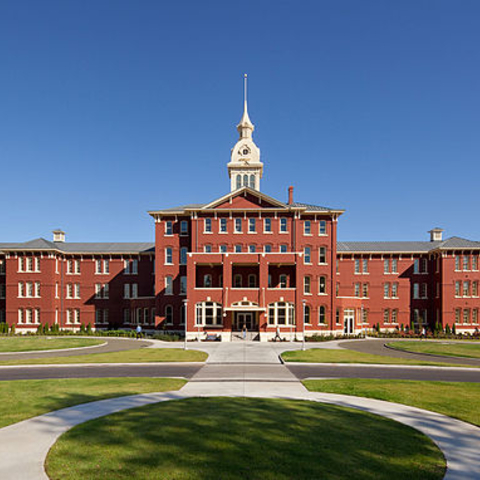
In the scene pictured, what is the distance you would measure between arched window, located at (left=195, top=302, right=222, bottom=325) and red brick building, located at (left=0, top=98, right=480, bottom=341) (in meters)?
0.11

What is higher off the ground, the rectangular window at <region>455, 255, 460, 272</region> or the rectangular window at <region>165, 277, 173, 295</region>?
the rectangular window at <region>455, 255, 460, 272</region>

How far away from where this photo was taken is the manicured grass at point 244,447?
793 cm

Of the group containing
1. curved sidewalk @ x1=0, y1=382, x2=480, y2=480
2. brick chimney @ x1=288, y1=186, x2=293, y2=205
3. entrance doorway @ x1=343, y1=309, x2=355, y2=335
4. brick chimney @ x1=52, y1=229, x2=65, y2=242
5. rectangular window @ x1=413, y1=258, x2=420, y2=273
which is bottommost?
entrance doorway @ x1=343, y1=309, x2=355, y2=335

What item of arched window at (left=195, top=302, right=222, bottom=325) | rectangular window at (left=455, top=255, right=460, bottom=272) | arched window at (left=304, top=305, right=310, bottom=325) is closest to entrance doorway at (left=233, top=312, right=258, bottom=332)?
arched window at (left=195, top=302, right=222, bottom=325)

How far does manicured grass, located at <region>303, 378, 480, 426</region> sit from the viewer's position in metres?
13.5

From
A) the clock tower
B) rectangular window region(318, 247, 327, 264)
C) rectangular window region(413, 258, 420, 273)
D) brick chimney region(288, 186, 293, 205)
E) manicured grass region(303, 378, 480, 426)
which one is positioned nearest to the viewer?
manicured grass region(303, 378, 480, 426)

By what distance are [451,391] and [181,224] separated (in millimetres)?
36233

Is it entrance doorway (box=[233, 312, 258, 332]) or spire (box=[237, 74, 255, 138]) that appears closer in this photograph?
entrance doorway (box=[233, 312, 258, 332])

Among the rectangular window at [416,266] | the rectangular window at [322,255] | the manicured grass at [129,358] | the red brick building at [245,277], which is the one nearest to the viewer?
the manicured grass at [129,358]

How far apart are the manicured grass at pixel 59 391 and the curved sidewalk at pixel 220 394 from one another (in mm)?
770

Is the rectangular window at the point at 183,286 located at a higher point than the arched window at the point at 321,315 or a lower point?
higher

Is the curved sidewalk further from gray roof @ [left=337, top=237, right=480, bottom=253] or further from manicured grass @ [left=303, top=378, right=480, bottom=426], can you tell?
gray roof @ [left=337, top=237, right=480, bottom=253]

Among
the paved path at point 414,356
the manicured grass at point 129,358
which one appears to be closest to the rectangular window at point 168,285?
the manicured grass at point 129,358

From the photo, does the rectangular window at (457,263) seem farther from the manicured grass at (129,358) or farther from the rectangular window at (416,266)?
the manicured grass at (129,358)
